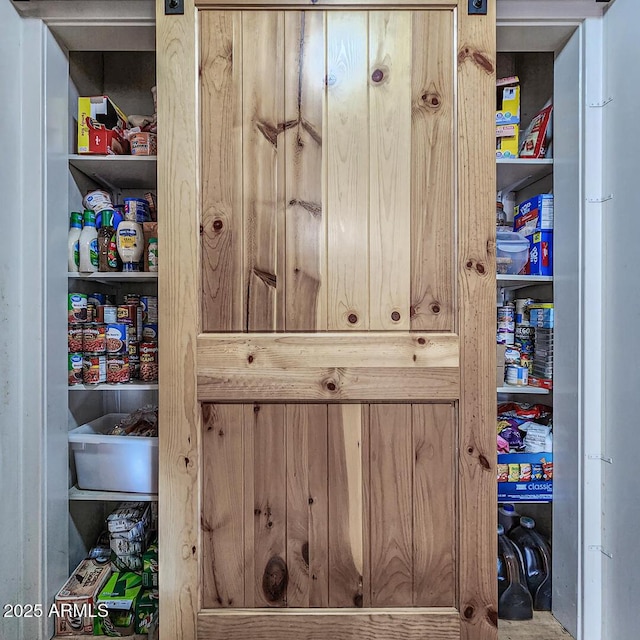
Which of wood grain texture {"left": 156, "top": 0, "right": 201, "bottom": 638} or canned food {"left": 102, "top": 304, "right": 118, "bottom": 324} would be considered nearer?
wood grain texture {"left": 156, "top": 0, "right": 201, "bottom": 638}

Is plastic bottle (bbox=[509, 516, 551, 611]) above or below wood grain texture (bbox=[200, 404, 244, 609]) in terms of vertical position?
below

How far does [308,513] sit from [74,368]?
860mm

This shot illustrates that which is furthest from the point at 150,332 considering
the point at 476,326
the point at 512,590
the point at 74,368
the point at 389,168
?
the point at 512,590

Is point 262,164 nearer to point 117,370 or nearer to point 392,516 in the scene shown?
point 117,370

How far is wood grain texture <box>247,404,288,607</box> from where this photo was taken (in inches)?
43.6

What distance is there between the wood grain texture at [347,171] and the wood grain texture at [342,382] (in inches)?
5.2

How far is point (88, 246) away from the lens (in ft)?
4.36

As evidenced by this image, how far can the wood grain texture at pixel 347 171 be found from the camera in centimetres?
109

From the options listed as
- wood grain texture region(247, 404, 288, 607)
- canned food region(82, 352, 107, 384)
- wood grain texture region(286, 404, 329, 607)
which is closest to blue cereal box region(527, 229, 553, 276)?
wood grain texture region(286, 404, 329, 607)

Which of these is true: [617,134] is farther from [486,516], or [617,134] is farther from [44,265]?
[44,265]

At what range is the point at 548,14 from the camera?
1.18 metres

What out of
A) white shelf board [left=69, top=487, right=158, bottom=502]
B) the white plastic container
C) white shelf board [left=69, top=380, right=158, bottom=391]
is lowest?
white shelf board [left=69, top=487, right=158, bottom=502]

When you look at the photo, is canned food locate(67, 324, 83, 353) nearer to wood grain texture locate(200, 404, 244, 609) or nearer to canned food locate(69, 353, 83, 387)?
canned food locate(69, 353, 83, 387)

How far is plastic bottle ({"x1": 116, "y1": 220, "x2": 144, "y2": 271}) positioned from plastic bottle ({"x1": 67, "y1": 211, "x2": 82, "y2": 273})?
135 mm
